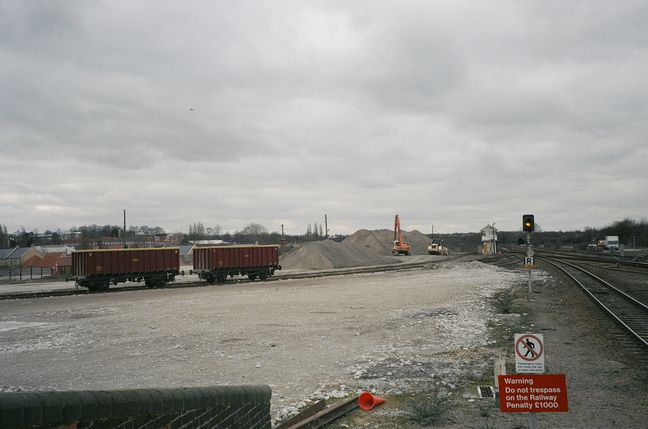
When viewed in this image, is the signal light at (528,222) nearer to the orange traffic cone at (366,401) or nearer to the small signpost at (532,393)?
the orange traffic cone at (366,401)

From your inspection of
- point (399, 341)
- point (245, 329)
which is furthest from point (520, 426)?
point (245, 329)

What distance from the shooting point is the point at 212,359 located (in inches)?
492

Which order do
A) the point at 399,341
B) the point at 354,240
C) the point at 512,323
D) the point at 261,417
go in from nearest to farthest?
the point at 261,417 → the point at 399,341 → the point at 512,323 → the point at 354,240

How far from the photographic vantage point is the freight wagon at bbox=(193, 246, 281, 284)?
128 ft

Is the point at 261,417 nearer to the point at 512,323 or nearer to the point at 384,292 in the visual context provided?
the point at 512,323

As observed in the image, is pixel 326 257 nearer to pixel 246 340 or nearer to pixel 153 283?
pixel 153 283

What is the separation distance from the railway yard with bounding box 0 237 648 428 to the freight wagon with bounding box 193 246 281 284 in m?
12.0

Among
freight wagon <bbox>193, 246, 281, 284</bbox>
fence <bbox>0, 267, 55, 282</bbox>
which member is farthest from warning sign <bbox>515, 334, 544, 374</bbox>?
fence <bbox>0, 267, 55, 282</bbox>

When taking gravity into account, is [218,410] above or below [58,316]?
above

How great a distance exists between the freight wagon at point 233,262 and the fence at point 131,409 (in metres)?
34.0

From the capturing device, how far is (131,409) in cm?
354

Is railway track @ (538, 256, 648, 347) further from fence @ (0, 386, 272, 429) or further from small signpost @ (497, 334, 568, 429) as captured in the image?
fence @ (0, 386, 272, 429)

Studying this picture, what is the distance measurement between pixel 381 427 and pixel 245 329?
10.0 meters

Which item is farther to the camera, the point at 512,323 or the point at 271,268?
the point at 271,268
